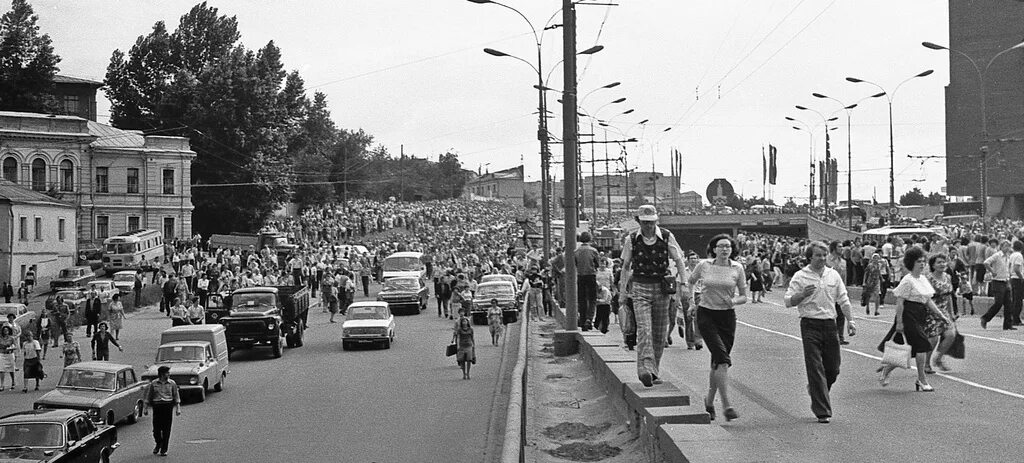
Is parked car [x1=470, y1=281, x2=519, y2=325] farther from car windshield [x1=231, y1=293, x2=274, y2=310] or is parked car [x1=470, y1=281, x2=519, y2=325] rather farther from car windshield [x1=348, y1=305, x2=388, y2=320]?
car windshield [x1=231, y1=293, x2=274, y2=310]

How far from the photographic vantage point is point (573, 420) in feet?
48.7

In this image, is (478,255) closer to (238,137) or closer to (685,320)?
(238,137)

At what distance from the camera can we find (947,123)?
103 meters

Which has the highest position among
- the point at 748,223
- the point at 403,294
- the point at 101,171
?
the point at 101,171

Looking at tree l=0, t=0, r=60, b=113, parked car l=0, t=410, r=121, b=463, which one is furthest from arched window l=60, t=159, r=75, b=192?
parked car l=0, t=410, r=121, b=463

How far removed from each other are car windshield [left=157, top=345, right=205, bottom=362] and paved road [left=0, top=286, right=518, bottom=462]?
0.96 meters

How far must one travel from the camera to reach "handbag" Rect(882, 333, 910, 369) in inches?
512

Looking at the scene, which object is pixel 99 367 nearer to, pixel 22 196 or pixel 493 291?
pixel 493 291

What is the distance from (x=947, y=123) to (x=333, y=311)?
75.1m

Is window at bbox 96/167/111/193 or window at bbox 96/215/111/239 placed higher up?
window at bbox 96/167/111/193

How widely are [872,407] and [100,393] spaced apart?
563 inches

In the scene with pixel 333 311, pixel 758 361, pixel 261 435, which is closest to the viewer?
pixel 758 361

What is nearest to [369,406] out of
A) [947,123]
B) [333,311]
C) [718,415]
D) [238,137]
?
[718,415]

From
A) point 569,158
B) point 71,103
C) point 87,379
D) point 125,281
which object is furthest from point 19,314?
point 71,103
